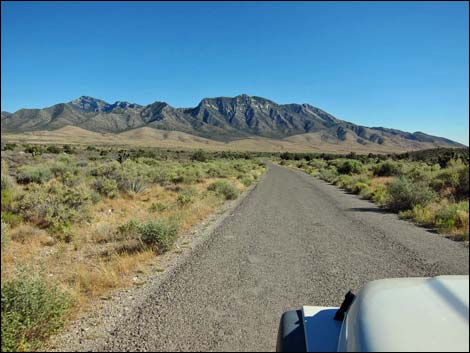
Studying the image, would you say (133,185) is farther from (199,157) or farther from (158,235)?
(199,157)

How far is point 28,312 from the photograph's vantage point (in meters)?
3.69

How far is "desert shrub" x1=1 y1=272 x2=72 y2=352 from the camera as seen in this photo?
3.38 meters

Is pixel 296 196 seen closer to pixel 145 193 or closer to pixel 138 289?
pixel 145 193

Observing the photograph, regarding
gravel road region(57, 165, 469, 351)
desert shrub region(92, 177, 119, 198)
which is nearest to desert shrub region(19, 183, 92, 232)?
desert shrub region(92, 177, 119, 198)

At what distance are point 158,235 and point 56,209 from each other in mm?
4411

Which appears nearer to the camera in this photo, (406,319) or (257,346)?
(406,319)

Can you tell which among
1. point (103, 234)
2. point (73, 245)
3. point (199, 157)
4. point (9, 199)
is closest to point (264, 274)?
point (103, 234)

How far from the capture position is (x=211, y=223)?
33.1 feet

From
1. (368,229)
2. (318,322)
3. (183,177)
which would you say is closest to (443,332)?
(318,322)

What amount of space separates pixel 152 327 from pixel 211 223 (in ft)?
20.7

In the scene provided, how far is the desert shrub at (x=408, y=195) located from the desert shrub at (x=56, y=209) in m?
10.5

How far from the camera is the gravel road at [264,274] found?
3.58 meters

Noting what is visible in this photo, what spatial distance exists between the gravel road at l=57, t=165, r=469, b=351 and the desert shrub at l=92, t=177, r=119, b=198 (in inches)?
265

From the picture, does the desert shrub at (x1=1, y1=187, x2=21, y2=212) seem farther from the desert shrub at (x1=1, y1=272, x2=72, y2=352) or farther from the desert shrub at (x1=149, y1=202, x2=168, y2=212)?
the desert shrub at (x1=1, y1=272, x2=72, y2=352)
